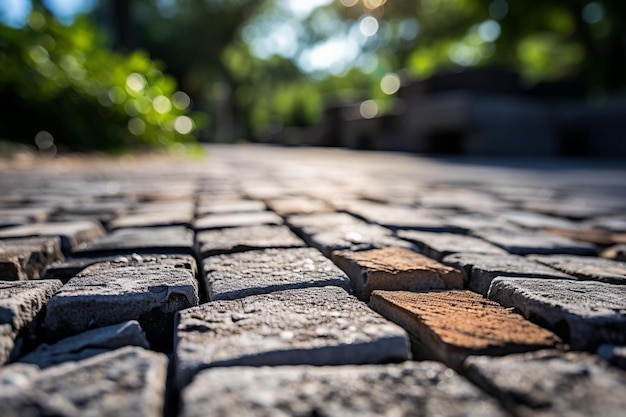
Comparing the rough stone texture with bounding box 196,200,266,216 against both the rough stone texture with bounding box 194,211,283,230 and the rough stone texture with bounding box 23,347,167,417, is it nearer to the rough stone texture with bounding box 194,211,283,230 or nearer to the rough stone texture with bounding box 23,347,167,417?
the rough stone texture with bounding box 194,211,283,230

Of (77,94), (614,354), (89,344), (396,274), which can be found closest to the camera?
(614,354)

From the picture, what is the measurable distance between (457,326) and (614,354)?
0.23 metres

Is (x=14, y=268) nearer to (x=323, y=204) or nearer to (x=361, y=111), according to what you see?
(x=323, y=204)

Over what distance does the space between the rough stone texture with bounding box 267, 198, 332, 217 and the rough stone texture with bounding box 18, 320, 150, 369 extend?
129cm

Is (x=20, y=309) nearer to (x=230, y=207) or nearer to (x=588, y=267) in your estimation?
(x=588, y=267)

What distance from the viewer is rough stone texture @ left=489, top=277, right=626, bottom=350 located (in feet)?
2.83

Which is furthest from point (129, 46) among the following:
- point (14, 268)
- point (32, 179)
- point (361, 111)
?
point (14, 268)

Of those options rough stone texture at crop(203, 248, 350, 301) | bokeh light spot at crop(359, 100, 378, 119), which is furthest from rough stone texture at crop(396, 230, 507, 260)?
bokeh light spot at crop(359, 100, 378, 119)

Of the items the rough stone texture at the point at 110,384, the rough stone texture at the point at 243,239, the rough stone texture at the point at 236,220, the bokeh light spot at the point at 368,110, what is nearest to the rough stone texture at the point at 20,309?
the rough stone texture at the point at 110,384

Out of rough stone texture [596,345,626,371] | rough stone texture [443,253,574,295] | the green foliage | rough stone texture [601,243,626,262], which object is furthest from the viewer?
the green foliage

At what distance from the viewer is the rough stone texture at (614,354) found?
30.0 inches

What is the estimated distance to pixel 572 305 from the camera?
96cm

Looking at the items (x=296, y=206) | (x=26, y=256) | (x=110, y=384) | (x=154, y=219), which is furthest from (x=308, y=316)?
(x=296, y=206)

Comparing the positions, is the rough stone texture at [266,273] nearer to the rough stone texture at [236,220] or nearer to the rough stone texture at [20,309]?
the rough stone texture at [20,309]
